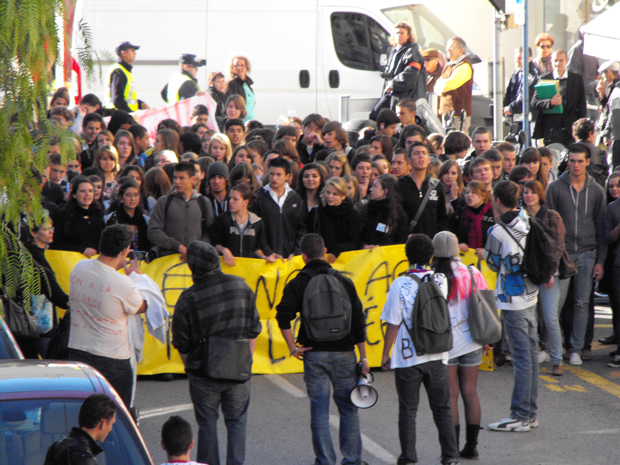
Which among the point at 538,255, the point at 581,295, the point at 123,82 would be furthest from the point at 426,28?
the point at 538,255

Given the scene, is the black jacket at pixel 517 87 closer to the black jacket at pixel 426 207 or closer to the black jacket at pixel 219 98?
the black jacket at pixel 219 98

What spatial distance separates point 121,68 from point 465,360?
9.42 metres

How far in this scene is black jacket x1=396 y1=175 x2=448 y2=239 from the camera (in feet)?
29.4

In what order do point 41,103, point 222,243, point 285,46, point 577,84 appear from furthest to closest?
point 285,46 < point 577,84 < point 222,243 < point 41,103

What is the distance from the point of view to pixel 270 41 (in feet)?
51.9

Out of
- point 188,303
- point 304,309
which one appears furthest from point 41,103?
point 304,309

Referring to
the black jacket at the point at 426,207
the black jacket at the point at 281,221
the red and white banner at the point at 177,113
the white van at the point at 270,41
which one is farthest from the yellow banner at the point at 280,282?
the white van at the point at 270,41

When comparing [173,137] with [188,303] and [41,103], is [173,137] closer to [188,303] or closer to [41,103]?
[188,303]

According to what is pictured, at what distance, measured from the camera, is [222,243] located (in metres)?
8.81

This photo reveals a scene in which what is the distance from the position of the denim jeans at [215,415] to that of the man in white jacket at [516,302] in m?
2.34

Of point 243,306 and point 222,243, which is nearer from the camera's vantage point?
point 243,306

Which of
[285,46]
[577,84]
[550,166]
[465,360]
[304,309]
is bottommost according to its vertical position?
[465,360]

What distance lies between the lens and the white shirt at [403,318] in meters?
6.04

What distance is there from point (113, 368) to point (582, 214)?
5.38 metres
